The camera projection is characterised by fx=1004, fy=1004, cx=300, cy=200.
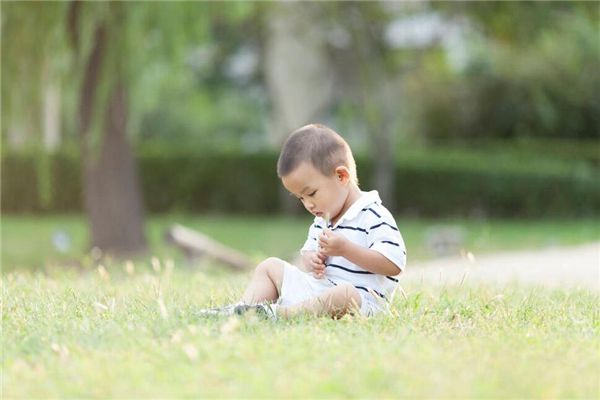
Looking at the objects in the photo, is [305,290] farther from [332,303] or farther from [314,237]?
[314,237]

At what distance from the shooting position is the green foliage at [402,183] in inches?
723

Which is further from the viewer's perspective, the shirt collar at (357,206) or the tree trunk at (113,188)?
the tree trunk at (113,188)

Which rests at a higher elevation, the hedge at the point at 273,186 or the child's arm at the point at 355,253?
the child's arm at the point at 355,253

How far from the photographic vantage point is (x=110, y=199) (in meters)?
12.0

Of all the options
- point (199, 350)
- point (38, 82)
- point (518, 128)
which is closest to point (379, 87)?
point (518, 128)

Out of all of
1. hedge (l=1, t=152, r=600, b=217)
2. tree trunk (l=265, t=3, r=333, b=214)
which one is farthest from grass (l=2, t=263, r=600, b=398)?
tree trunk (l=265, t=3, r=333, b=214)

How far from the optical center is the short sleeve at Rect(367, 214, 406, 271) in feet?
14.1

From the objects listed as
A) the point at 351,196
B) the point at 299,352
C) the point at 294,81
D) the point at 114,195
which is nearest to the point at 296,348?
the point at 299,352

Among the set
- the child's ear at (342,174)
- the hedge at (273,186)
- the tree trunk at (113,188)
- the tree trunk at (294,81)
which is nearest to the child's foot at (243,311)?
the child's ear at (342,174)

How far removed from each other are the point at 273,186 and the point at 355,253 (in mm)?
14749

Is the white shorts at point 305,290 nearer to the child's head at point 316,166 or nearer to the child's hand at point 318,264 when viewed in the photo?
the child's hand at point 318,264

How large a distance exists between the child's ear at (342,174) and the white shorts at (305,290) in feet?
1.49

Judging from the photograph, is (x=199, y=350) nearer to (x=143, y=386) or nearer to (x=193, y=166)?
(x=143, y=386)

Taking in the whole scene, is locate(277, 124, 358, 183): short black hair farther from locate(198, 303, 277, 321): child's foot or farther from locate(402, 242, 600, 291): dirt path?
locate(402, 242, 600, 291): dirt path
